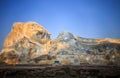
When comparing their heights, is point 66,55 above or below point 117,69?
above

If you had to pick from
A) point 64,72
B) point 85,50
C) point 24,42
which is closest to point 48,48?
point 24,42

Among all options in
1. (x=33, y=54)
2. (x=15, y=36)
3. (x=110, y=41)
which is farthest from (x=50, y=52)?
(x=110, y=41)

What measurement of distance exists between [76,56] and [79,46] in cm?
450

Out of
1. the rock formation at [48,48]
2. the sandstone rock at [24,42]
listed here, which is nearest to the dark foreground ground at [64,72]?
the rock formation at [48,48]

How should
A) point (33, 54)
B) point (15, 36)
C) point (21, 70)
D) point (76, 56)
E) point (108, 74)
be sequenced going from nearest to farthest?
point (108, 74) < point (21, 70) < point (76, 56) < point (33, 54) < point (15, 36)

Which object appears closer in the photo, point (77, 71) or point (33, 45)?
point (77, 71)

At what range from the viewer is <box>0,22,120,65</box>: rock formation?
131ft

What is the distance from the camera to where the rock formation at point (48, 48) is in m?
39.8

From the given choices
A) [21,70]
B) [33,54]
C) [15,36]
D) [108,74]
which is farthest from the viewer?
[15,36]

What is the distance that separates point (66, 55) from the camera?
1593 inches

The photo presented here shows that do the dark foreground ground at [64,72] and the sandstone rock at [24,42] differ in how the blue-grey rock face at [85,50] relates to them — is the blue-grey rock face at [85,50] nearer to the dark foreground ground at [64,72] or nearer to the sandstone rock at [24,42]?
the sandstone rock at [24,42]

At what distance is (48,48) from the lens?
45438mm

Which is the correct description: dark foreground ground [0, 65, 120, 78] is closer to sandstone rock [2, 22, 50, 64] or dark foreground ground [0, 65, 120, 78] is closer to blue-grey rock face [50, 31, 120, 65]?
blue-grey rock face [50, 31, 120, 65]

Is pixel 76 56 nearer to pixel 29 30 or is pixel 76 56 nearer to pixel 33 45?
pixel 33 45
